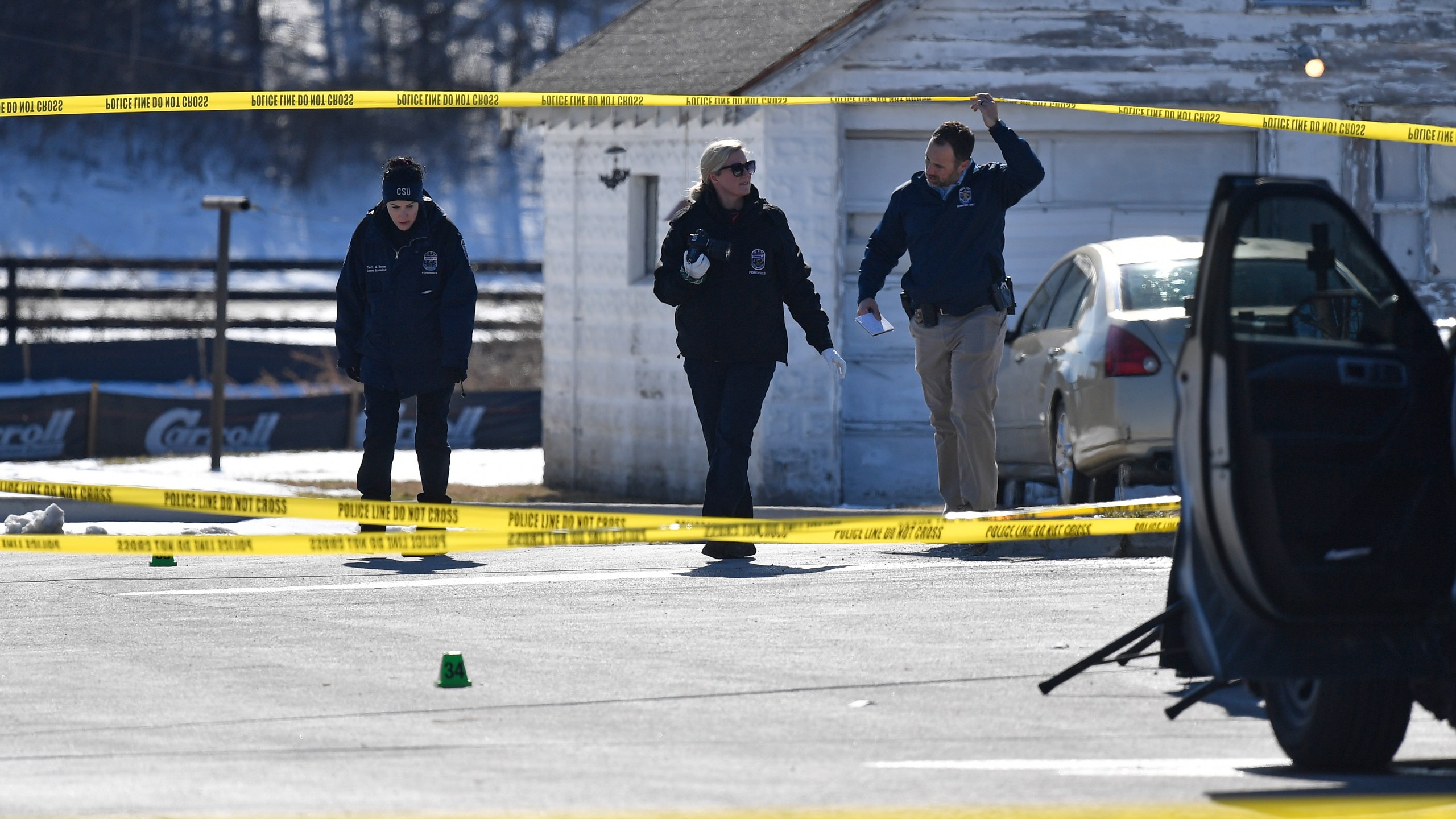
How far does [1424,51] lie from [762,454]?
5610 mm

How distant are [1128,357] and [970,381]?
30.0 inches

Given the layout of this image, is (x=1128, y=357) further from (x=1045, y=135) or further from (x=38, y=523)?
(x=1045, y=135)

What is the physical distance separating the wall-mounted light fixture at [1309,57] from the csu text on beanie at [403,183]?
25.7 ft

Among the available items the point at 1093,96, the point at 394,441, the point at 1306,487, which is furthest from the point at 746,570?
the point at 1093,96

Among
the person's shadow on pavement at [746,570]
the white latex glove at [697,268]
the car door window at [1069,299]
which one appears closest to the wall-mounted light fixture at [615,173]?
the car door window at [1069,299]

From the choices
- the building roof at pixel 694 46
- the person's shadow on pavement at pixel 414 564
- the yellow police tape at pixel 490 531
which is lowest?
the person's shadow on pavement at pixel 414 564

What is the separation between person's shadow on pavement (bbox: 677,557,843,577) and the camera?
30.9 ft

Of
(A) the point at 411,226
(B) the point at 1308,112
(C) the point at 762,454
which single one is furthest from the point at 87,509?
(B) the point at 1308,112

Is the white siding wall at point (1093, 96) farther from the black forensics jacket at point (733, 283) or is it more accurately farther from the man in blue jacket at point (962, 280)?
the black forensics jacket at point (733, 283)

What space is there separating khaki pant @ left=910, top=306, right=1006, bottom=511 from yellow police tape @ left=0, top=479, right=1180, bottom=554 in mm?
994

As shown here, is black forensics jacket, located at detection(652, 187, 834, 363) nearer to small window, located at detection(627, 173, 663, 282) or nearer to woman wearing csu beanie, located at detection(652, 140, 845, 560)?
woman wearing csu beanie, located at detection(652, 140, 845, 560)

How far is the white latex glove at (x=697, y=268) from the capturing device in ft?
31.5

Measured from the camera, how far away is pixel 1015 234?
15.8 meters

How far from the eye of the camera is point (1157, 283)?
1059 cm
